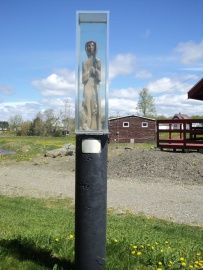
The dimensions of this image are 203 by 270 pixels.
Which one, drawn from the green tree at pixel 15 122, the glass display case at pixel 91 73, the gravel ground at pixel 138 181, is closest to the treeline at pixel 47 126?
the green tree at pixel 15 122

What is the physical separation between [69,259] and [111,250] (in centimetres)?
50

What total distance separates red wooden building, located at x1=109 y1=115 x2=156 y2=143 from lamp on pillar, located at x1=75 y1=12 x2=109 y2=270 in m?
44.9

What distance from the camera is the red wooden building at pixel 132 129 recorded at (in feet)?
160

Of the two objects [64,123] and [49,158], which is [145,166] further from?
[64,123]

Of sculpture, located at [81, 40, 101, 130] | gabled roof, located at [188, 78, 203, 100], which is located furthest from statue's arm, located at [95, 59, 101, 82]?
gabled roof, located at [188, 78, 203, 100]

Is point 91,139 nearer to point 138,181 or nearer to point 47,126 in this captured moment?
point 138,181

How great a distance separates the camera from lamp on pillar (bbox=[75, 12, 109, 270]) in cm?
339

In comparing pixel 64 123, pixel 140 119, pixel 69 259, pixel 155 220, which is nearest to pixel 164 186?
pixel 155 220

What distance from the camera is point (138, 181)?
47.4 feet

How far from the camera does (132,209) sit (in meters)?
9.80

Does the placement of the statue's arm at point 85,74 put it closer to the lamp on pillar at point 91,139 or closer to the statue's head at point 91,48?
the lamp on pillar at point 91,139

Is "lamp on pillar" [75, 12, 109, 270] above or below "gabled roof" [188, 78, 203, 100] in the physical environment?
below

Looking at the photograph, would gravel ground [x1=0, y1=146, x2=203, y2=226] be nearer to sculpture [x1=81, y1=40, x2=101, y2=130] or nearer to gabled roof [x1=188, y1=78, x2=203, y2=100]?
gabled roof [x1=188, y1=78, x2=203, y2=100]

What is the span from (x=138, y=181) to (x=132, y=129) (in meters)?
34.9
